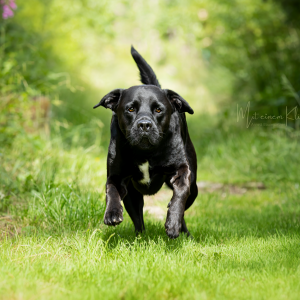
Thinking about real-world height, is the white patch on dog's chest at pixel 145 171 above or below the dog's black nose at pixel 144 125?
below

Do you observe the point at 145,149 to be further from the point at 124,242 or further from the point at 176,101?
the point at 124,242

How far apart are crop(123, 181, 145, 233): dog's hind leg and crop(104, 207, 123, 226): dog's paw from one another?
1.88 ft

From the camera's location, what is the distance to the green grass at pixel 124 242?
2055 millimetres

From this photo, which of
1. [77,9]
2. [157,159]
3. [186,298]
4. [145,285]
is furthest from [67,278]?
[77,9]

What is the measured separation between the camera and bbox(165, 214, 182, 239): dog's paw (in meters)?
2.77

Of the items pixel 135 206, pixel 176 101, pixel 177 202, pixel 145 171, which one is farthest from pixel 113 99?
pixel 177 202

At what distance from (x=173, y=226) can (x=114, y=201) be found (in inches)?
19.6

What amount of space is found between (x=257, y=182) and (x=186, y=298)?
4.49 meters

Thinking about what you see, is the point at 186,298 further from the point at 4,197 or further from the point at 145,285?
the point at 4,197

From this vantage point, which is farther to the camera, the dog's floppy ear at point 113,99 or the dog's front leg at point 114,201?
the dog's floppy ear at point 113,99

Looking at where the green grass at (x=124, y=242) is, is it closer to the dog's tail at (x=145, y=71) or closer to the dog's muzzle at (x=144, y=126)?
the dog's muzzle at (x=144, y=126)

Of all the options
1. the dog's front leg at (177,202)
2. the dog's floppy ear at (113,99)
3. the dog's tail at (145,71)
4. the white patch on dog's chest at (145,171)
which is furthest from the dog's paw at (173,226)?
the dog's tail at (145,71)

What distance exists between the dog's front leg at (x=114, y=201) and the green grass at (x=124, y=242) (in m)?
0.11

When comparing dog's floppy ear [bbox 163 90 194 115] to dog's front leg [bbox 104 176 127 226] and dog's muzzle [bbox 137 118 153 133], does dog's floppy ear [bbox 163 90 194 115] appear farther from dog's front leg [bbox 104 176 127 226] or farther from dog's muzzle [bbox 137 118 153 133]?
dog's front leg [bbox 104 176 127 226]
